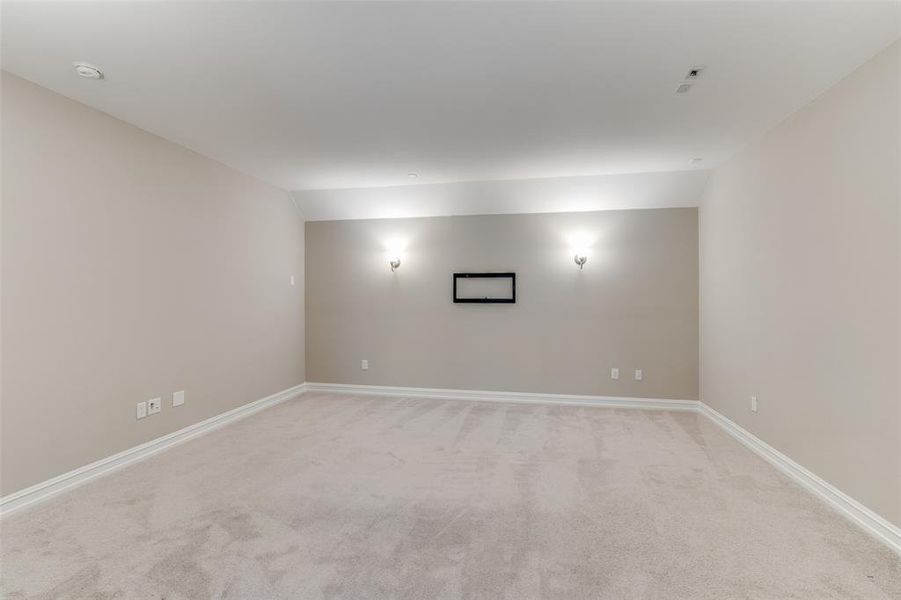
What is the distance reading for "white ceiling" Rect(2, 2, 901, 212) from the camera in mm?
1974

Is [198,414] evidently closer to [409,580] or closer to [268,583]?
[268,583]

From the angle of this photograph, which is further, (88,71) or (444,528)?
(88,71)

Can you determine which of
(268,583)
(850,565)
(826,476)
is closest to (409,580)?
(268,583)

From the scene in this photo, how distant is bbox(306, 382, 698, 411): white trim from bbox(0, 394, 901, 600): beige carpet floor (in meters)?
1.20

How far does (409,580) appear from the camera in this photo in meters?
1.92

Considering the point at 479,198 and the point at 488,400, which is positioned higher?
the point at 479,198

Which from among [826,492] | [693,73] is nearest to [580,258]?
[693,73]

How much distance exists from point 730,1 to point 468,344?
4165mm

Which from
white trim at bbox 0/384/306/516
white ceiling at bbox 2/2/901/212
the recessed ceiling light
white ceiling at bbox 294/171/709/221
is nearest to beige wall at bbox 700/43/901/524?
white ceiling at bbox 2/2/901/212

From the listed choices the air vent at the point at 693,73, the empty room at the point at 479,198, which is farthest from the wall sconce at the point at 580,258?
the air vent at the point at 693,73

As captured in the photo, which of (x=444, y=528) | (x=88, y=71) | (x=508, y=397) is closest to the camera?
(x=444, y=528)

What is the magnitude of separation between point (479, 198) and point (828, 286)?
3416 mm

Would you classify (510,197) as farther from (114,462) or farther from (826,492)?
(114,462)

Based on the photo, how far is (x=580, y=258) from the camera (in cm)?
509
